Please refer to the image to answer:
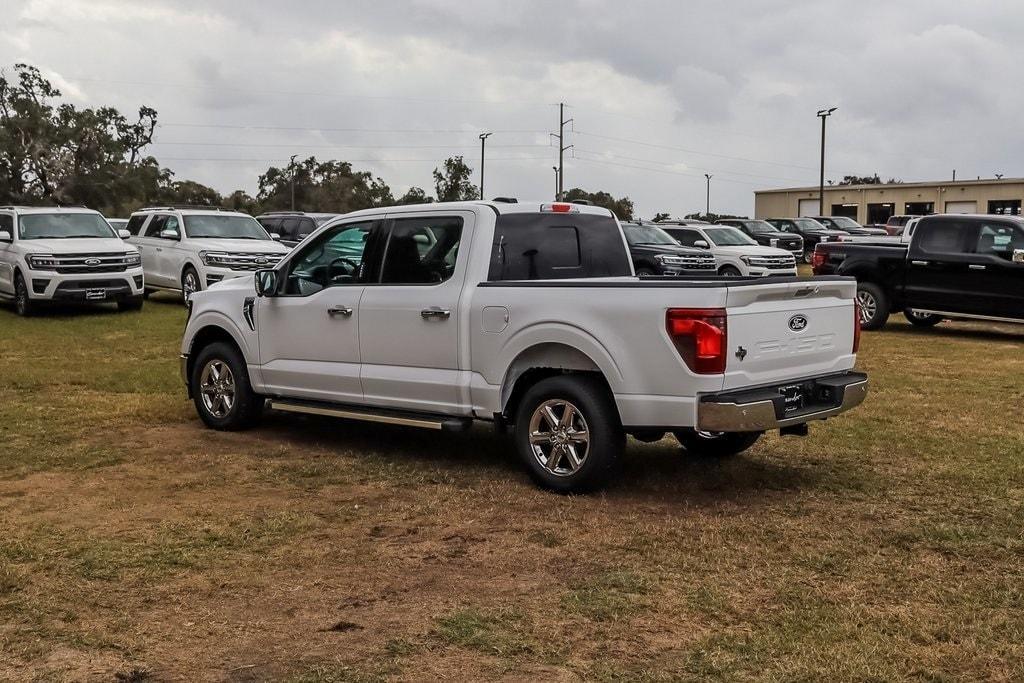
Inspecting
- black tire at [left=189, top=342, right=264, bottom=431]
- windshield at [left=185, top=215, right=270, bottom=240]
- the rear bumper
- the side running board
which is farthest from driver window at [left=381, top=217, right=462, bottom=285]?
windshield at [left=185, top=215, right=270, bottom=240]

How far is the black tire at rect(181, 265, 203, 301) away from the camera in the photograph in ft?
67.1

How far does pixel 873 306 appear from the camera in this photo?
17.5 metres

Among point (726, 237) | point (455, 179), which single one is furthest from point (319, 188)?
point (726, 237)

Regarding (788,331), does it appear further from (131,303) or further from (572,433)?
(131,303)

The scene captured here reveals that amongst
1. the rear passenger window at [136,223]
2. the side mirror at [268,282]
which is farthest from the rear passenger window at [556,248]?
the rear passenger window at [136,223]

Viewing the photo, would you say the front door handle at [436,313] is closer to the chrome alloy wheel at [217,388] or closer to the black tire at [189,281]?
the chrome alloy wheel at [217,388]

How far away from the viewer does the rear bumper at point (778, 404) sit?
6.42m

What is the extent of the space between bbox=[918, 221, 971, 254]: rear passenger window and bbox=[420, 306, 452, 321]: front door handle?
1118 centimetres

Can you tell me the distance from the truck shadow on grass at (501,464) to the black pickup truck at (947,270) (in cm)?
871

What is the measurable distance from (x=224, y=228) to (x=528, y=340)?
1571cm

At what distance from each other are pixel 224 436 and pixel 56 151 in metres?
65.6

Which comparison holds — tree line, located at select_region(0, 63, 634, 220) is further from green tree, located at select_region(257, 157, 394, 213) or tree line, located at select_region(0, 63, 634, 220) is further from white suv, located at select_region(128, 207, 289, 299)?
white suv, located at select_region(128, 207, 289, 299)

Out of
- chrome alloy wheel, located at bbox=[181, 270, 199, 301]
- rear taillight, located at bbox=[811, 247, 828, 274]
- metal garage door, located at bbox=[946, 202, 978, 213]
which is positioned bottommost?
chrome alloy wheel, located at bbox=[181, 270, 199, 301]

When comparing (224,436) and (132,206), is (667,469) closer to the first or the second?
(224,436)
